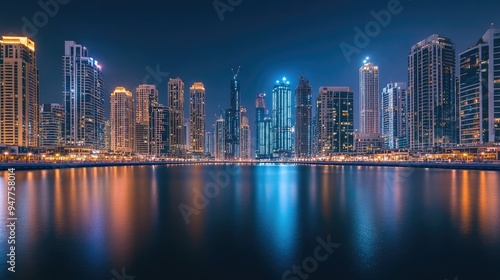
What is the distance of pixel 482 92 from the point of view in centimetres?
15650

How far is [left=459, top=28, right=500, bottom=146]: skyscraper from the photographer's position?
498 feet

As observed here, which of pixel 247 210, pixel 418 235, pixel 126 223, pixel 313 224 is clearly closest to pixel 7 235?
pixel 126 223

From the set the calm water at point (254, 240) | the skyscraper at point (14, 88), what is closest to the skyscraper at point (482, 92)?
the calm water at point (254, 240)

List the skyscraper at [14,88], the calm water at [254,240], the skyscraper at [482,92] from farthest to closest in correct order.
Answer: the skyscraper at [14,88]
the skyscraper at [482,92]
the calm water at [254,240]

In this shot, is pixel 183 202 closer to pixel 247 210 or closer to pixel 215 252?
pixel 247 210

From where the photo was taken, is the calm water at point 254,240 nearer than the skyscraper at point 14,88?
Yes

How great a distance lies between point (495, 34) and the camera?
506 ft

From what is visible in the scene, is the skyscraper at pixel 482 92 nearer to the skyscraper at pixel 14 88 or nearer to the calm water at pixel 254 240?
the calm water at pixel 254 240

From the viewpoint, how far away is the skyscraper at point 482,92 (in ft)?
498

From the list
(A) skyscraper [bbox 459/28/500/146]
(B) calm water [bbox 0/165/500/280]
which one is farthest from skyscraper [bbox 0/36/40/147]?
(A) skyscraper [bbox 459/28/500/146]

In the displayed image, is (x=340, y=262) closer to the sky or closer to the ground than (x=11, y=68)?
closer to the ground

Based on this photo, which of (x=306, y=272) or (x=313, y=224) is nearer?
(x=306, y=272)

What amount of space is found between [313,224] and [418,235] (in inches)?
245

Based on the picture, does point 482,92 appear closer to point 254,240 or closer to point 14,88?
point 254,240
